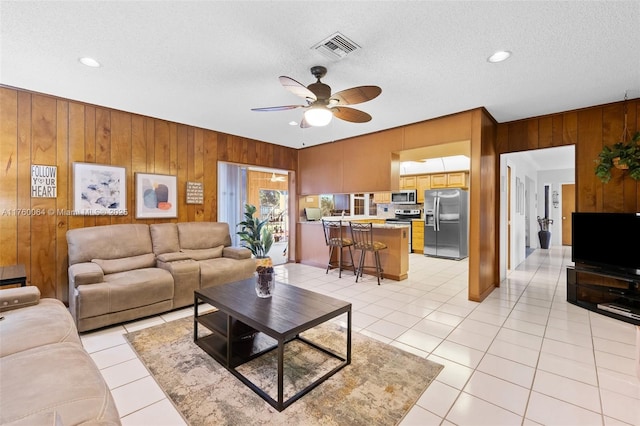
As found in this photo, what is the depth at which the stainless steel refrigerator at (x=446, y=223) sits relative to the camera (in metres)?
6.80

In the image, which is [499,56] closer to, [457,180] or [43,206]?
[43,206]

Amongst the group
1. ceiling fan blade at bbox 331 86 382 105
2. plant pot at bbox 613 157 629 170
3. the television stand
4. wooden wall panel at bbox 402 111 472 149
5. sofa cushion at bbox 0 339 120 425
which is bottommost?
the television stand

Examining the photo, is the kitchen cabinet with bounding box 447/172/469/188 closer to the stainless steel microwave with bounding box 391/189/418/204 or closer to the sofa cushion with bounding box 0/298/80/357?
the stainless steel microwave with bounding box 391/189/418/204

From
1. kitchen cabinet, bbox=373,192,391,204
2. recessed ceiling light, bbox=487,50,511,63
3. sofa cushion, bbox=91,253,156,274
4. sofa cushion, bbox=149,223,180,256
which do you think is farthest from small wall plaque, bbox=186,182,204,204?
kitchen cabinet, bbox=373,192,391,204

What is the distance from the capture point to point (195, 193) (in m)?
4.58

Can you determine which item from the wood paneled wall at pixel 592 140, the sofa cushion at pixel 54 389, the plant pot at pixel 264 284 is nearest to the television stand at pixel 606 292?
the wood paneled wall at pixel 592 140

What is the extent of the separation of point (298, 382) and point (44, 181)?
144 inches

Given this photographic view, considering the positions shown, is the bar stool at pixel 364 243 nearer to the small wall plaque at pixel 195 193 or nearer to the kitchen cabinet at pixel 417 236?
the small wall plaque at pixel 195 193

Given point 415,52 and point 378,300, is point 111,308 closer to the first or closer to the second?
point 378,300

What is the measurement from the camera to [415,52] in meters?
2.33

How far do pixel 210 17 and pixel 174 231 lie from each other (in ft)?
9.79

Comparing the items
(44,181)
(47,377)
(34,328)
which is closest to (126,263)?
(44,181)

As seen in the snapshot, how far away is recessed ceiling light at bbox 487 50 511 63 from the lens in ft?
7.62

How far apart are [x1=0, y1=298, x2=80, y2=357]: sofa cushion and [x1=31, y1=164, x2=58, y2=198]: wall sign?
188cm
